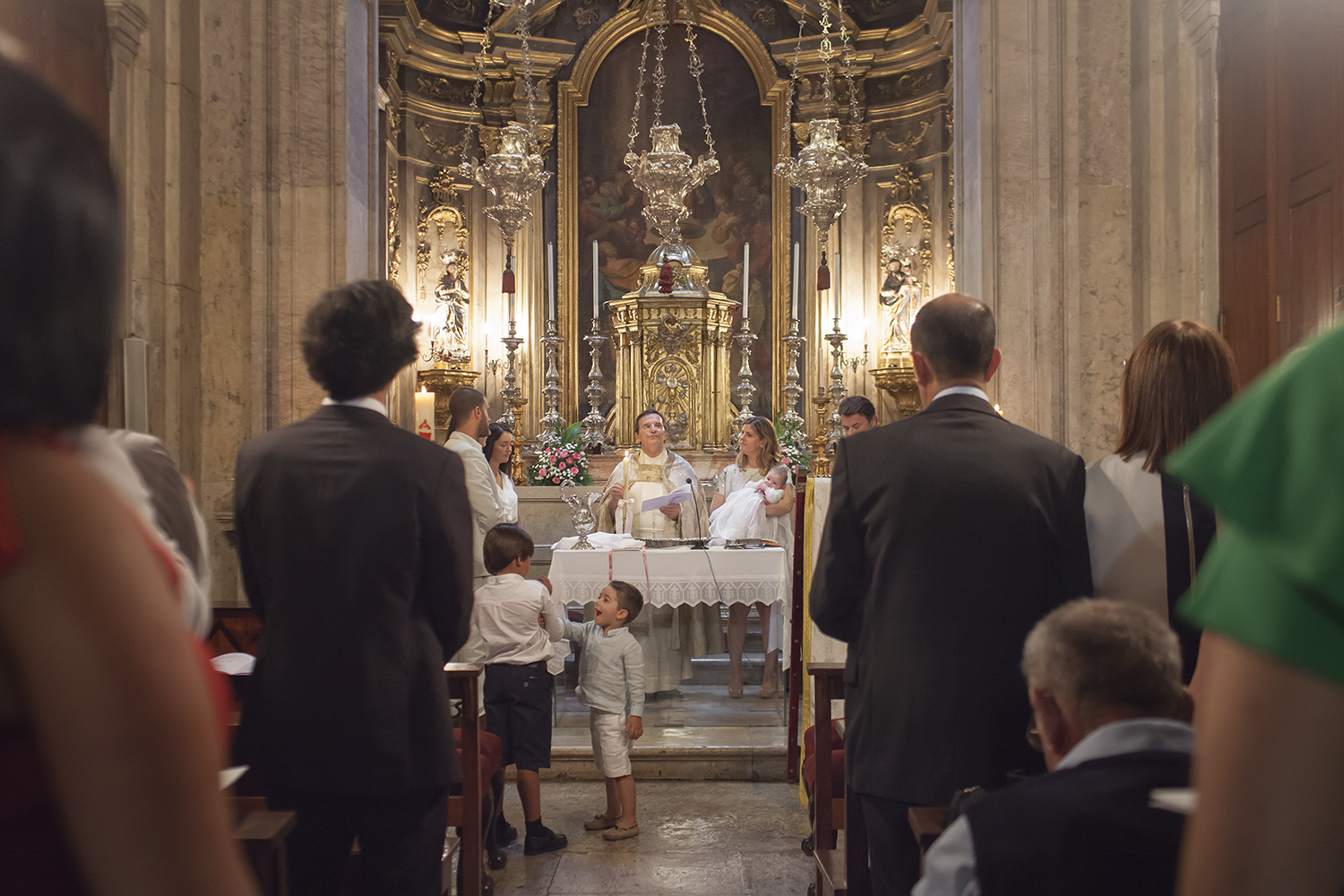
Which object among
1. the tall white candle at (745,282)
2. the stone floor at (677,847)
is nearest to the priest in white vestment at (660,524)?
the stone floor at (677,847)

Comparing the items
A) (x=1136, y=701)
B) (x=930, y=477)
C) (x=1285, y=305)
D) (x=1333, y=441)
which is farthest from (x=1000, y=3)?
(x=1333, y=441)

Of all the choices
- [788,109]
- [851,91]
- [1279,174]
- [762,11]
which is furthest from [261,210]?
[762,11]

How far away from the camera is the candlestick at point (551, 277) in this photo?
1258 centimetres

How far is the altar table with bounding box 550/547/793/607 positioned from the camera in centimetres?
580

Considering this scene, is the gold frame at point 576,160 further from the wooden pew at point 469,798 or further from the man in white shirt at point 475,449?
the wooden pew at point 469,798

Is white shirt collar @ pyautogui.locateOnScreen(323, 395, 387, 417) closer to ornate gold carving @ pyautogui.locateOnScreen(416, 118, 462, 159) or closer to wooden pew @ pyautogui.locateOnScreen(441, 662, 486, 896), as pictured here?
wooden pew @ pyautogui.locateOnScreen(441, 662, 486, 896)

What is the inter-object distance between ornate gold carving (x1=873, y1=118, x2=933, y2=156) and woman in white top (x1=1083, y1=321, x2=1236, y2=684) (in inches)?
424

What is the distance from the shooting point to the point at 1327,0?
4121 mm

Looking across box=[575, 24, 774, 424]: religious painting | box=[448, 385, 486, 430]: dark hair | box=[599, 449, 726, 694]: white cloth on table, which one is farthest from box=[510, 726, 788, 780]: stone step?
box=[575, 24, 774, 424]: religious painting

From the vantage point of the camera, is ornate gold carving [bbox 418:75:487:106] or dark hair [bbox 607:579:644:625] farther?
ornate gold carving [bbox 418:75:487:106]

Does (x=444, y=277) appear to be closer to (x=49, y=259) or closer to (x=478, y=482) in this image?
(x=478, y=482)

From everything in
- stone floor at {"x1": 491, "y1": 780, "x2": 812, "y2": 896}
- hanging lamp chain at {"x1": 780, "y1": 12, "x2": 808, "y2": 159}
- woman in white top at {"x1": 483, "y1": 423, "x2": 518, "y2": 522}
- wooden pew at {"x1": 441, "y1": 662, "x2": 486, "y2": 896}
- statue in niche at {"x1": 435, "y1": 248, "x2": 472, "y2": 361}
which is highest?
hanging lamp chain at {"x1": 780, "y1": 12, "x2": 808, "y2": 159}

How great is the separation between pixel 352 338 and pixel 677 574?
4007mm

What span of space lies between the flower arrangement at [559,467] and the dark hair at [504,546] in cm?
452
